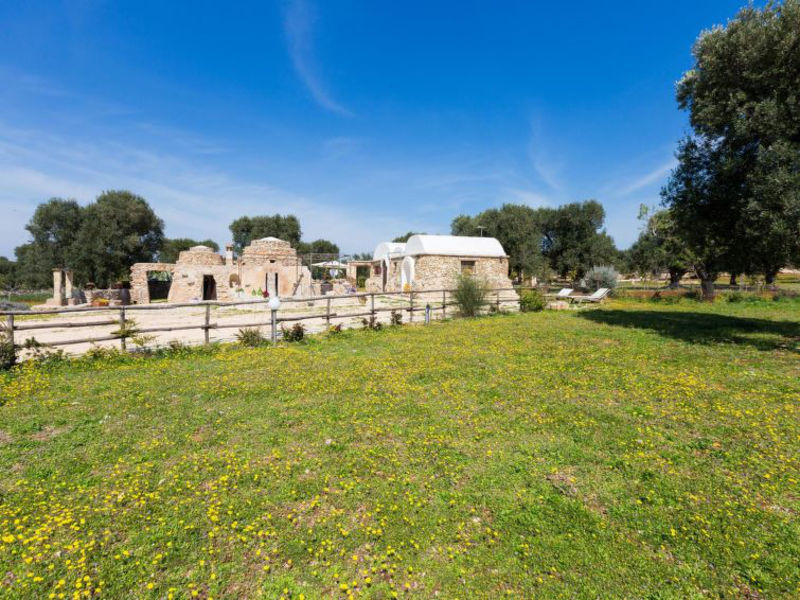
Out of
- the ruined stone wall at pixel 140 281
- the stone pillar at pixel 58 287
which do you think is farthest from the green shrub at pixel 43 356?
the ruined stone wall at pixel 140 281

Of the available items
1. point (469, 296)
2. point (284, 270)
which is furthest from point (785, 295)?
point (284, 270)

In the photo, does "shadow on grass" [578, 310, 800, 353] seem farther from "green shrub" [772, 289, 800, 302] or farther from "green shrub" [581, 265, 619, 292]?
"green shrub" [581, 265, 619, 292]

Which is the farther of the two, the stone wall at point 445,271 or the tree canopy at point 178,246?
the tree canopy at point 178,246

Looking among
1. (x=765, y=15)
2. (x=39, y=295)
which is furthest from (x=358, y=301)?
(x=39, y=295)

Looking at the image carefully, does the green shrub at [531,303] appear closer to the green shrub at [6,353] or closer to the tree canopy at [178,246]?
the green shrub at [6,353]

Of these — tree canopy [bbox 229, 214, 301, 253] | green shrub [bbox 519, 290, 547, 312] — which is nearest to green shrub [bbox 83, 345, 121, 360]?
green shrub [bbox 519, 290, 547, 312]

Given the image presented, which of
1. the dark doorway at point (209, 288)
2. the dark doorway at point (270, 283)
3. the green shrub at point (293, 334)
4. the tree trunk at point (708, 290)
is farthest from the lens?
the dark doorway at point (209, 288)

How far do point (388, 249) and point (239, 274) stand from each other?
12.3m

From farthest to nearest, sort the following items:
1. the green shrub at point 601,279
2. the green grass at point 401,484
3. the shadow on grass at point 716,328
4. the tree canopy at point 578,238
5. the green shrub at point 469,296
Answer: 1. the tree canopy at point 578,238
2. the green shrub at point 601,279
3. the green shrub at point 469,296
4. the shadow on grass at point 716,328
5. the green grass at point 401,484

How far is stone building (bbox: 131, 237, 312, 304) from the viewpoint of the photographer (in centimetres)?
2498

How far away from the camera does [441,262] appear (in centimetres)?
2748

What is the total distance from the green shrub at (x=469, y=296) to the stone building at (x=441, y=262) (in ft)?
32.8

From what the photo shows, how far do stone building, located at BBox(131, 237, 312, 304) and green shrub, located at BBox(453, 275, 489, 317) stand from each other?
13106 millimetres

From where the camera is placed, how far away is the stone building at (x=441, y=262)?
27.2m
